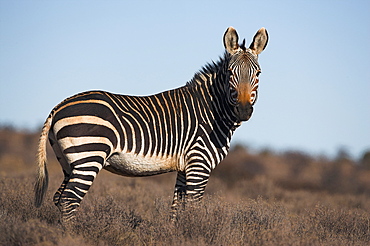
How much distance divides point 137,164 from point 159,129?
628 mm

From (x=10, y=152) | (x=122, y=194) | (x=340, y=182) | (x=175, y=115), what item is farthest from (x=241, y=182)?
(x=10, y=152)

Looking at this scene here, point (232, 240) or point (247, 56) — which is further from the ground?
point (247, 56)

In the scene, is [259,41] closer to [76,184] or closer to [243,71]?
[243,71]

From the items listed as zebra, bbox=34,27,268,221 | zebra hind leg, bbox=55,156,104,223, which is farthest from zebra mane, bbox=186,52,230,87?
zebra hind leg, bbox=55,156,104,223

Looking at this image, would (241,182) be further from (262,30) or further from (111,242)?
(111,242)

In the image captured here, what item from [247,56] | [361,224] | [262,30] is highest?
[262,30]

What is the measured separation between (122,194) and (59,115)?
4608 millimetres

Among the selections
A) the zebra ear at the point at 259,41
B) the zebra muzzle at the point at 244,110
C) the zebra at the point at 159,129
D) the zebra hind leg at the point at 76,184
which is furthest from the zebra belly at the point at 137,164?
the zebra ear at the point at 259,41

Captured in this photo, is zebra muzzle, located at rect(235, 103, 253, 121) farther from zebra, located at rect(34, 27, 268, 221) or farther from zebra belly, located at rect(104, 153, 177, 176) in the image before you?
zebra belly, located at rect(104, 153, 177, 176)

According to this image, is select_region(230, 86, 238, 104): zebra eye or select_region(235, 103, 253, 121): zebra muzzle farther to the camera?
select_region(230, 86, 238, 104): zebra eye

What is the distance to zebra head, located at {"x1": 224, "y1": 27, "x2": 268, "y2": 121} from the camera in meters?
6.59

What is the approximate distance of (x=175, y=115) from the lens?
7.01 meters

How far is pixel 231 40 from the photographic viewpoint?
7.14 metres

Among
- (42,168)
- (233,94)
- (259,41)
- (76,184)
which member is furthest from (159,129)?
(259,41)
